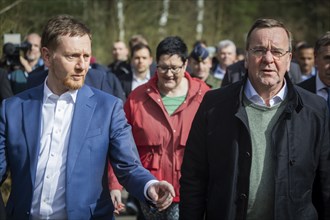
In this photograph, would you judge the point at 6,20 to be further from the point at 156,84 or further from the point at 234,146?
the point at 234,146

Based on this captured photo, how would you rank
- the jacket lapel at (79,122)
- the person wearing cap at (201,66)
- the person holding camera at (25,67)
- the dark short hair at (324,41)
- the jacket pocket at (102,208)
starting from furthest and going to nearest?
the person holding camera at (25,67), the person wearing cap at (201,66), the dark short hair at (324,41), the jacket pocket at (102,208), the jacket lapel at (79,122)

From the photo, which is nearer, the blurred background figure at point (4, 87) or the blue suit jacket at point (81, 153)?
the blue suit jacket at point (81, 153)

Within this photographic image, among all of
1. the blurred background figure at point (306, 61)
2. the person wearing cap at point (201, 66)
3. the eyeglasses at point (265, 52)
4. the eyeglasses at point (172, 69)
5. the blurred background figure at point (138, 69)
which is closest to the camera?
the eyeglasses at point (265, 52)

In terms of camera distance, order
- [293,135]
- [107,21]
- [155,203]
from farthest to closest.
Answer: [107,21] → [293,135] → [155,203]

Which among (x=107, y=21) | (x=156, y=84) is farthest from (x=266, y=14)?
(x=156, y=84)

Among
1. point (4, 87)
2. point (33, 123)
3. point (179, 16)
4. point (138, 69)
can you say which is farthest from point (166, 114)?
point (179, 16)

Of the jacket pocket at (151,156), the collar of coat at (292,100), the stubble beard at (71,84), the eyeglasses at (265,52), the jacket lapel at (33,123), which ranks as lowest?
the jacket pocket at (151,156)

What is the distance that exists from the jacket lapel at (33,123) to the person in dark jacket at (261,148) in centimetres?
104

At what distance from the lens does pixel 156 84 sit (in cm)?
669

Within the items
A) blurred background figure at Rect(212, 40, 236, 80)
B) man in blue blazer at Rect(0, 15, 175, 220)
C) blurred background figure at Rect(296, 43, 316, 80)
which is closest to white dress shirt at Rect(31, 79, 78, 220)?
man in blue blazer at Rect(0, 15, 175, 220)

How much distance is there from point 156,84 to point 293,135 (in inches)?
96.4

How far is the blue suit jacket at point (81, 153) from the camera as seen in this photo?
4188 millimetres

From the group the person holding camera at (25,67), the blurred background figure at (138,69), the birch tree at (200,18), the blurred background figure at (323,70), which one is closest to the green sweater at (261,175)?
the blurred background figure at (323,70)

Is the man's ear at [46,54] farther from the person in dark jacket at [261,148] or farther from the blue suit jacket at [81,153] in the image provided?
the person in dark jacket at [261,148]
